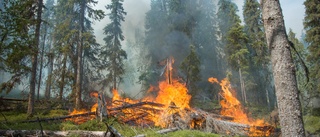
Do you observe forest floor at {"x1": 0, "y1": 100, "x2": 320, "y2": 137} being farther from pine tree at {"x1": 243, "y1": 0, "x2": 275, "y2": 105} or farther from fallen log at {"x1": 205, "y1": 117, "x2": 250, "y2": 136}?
pine tree at {"x1": 243, "y1": 0, "x2": 275, "y2": 105}

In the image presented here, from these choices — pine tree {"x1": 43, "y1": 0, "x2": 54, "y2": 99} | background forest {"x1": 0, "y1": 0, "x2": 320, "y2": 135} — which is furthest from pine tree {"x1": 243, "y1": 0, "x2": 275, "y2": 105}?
pine tree {"x1": 43, "y1": 0, "x2": 54, "y2": 99}

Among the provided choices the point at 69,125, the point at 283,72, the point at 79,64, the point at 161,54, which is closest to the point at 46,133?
the point at 69,125

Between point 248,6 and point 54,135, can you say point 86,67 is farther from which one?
point 248,6

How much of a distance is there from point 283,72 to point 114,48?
28183mm

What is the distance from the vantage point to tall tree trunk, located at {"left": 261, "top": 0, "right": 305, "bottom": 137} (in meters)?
3.70

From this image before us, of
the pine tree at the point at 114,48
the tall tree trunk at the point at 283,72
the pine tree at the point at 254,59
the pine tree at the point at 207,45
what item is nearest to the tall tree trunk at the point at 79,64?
the pine tree at the point at 114,48

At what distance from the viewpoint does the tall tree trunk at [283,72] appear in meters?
3.70

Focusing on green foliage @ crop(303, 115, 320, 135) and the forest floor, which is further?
green foliage @ crop(303, 115, 320, 135)

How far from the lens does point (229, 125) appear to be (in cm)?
1198

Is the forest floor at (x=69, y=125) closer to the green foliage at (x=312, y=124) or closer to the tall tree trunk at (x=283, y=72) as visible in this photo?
the green foliage at (x=312, y=124)

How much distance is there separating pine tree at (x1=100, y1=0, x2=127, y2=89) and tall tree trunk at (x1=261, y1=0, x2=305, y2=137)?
25.8 meters

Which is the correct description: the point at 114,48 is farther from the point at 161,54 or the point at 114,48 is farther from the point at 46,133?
the point at 46,133

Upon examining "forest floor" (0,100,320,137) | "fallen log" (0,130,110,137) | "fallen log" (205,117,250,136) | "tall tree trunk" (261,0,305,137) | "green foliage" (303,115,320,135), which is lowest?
"green foliage" (303,115,320,135)

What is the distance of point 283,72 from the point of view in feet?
12.8
